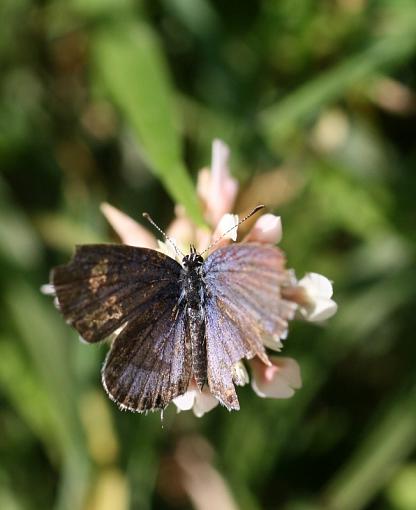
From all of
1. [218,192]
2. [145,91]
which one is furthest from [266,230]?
[145,91]

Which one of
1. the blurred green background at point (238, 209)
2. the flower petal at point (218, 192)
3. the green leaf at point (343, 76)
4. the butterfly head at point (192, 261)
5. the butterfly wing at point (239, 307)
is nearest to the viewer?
the butterfly wing at point (239, 307)

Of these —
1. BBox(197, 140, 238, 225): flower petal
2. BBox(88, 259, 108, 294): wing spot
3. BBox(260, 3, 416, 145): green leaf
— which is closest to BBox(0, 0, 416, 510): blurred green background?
BBox(260, 3, 416, 145): green leaf

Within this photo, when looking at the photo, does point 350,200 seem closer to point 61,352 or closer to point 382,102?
point 382,102

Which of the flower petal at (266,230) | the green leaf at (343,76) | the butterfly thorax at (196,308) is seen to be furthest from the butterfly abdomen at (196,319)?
the green leaf at (343,76)

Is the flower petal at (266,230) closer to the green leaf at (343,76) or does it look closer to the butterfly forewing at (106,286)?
the butterfly forewing at (106,286)

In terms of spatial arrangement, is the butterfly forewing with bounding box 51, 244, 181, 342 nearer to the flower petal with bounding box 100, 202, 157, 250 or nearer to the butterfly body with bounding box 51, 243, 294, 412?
the butterfly body with bounding box 51, 243, 294, 412

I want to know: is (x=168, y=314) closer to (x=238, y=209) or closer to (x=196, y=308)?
(x=196, y=308)

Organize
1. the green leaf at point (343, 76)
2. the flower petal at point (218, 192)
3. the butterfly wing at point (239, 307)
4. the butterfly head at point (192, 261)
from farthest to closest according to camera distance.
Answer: the green leaf at point (343, 76), the flower petal at point (218, 192), the butterfly head at point (192, 261), the butterfly wing at point (239, 307)
